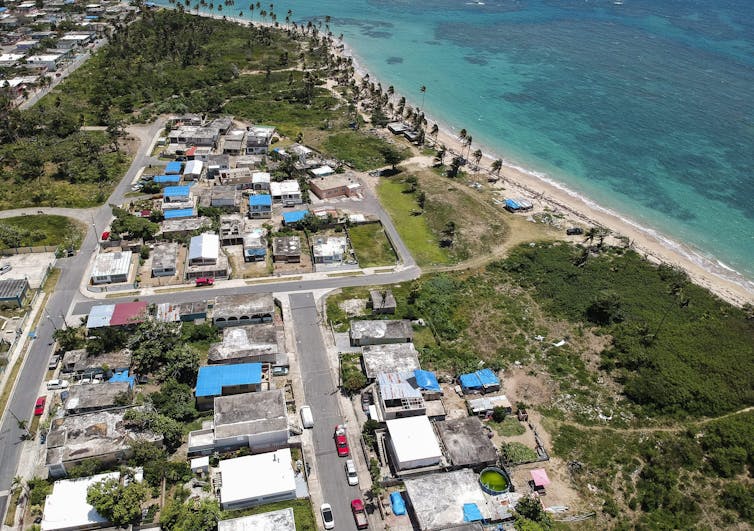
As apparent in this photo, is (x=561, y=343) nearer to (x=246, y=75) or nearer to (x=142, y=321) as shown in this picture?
(x=142, y=321)

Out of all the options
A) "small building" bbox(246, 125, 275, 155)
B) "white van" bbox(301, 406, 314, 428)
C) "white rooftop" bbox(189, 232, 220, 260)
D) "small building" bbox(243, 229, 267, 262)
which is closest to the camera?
"white van" bbox(301, 406, 314, 428)

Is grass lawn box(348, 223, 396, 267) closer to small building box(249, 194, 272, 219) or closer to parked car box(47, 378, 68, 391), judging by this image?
small building box(249, 194, 272, 219)

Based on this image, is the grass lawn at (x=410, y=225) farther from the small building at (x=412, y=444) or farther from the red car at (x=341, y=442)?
the red car at (x=341, y=442)

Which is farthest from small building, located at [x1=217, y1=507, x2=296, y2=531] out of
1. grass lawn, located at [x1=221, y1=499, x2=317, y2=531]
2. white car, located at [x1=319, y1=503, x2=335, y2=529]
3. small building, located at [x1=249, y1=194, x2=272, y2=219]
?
small building, located at [x1=249, y1=194, x2=272, y2=219]

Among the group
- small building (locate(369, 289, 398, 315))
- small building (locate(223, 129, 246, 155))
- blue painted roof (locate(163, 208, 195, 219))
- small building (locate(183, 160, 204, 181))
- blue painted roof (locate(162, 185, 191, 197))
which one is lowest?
small building (locate(369, 289, 398, 315))

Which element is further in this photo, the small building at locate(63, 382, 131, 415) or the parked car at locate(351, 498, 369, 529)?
the small building at locate(63, 382, 131, 415)

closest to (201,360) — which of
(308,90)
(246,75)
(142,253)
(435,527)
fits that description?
(142,253)

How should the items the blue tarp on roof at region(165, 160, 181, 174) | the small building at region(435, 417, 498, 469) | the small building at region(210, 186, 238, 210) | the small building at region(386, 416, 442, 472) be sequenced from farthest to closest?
the blue tarp on roof at region(165, 160, 181, 174)
the small building at region(210, 186, 238, 210)
the small building at region(435, 417, 498, 469)
the small building at region(386, 416, 442, 472)
